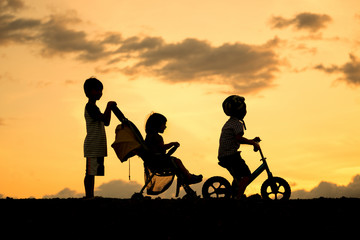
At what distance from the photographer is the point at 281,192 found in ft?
46.5

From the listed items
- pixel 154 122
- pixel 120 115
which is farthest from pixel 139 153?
pixel 120 115

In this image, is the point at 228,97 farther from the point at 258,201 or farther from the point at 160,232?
the point at 160,232

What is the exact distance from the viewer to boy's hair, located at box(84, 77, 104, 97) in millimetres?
12523

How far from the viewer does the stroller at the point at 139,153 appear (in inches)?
517

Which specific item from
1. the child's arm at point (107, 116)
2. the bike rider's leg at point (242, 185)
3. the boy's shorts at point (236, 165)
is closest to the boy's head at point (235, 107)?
the boy's shorts at point (236, 165)

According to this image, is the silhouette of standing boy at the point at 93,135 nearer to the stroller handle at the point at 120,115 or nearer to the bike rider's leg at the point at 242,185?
the stroller handle at the point at 120,115

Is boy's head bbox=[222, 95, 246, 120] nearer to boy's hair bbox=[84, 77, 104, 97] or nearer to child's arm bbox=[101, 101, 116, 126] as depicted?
child's arm bbox=[101, 101, 116, 126]

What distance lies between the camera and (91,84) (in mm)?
12523

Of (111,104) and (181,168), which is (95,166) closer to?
(111,104)

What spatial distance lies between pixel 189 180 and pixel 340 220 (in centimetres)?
439

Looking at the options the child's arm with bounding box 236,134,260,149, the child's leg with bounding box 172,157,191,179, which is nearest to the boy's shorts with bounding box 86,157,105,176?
the child's leg with bounding box 172,157,191,179

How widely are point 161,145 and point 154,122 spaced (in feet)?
2.04

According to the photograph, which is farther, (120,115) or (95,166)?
(120,115)

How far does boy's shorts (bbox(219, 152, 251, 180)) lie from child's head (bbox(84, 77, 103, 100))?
3683mm
